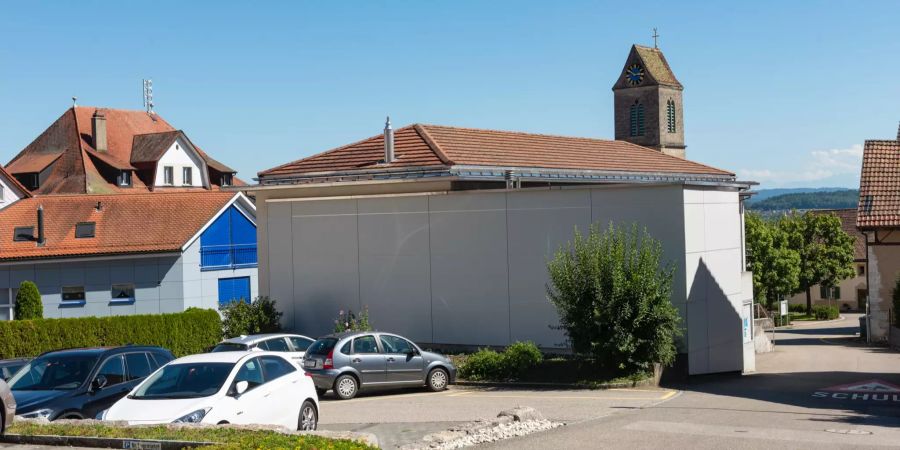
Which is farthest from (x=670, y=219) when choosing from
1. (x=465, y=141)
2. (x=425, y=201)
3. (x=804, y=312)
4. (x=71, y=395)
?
(x=804, y=312)

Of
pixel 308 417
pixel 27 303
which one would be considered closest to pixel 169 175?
pixel 27 303

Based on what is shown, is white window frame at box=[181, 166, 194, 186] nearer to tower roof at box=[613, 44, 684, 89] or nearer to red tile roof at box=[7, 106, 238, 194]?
red tile roof at box=[7, 106, 238, 194]

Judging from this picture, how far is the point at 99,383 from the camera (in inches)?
669

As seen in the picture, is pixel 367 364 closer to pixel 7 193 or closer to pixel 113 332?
pixel 113 332

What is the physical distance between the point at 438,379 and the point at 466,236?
631cm

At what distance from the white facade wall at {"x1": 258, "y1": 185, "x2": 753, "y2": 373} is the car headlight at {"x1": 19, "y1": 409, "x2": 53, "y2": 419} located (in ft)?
50.1

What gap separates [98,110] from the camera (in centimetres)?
7194

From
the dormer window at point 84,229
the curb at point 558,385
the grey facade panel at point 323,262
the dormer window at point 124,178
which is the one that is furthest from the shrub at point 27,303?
the dormer window at point 124,178

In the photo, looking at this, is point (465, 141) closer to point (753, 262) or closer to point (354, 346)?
point (354, 346)

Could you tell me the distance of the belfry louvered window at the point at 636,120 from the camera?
3856 inches

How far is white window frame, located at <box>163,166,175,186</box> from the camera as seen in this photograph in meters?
73.0

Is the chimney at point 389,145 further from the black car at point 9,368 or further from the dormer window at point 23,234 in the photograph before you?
the dormer window at point 23,234

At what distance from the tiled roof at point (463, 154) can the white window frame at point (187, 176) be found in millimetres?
40189

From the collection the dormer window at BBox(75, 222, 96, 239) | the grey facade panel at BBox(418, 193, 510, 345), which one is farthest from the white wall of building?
the grey facade panel at BBox(418, 193, 510, 345)
